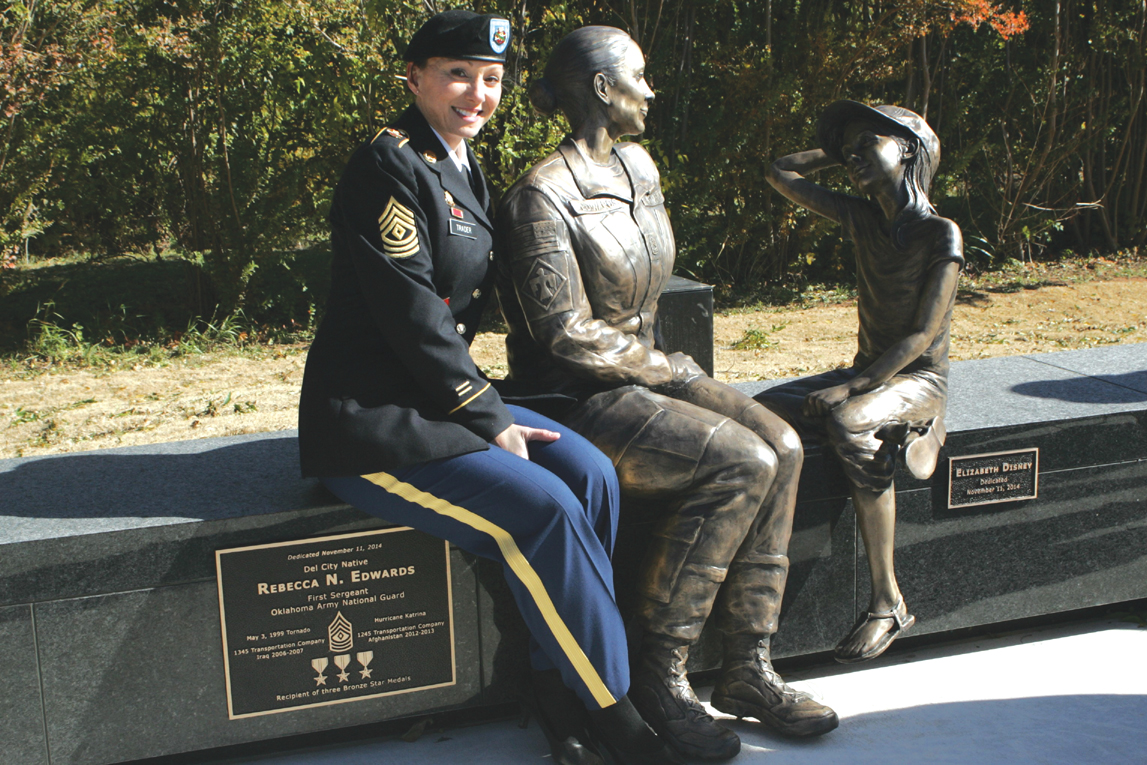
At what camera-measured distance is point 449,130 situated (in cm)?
277

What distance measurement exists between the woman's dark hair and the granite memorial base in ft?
3.91

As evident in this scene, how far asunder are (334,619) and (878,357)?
1.77 meters

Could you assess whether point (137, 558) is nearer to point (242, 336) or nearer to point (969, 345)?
point (242, 336)

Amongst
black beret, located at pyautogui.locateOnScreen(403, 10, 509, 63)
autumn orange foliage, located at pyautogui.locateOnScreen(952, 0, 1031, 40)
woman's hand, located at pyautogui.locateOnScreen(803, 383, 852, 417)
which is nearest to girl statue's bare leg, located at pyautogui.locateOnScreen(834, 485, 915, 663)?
woman's hand, located at pyautogui.locateOnScreen(803, 383, 852, 417)

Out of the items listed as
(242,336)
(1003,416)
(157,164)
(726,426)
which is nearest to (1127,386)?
(1003,416)

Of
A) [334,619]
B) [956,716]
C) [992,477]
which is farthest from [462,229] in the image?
[956,716]

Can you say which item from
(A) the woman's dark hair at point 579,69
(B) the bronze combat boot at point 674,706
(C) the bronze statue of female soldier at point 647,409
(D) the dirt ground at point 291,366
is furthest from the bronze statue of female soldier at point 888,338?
(D) the dirt ground at point 291,366

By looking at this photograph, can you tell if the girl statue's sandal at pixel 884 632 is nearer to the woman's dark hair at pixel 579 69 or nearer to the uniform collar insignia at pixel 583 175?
the uniform collar insignia at pixel 583 175

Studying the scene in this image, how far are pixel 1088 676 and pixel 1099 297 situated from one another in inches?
273

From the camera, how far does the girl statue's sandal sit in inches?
120

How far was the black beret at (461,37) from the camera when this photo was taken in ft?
8.64

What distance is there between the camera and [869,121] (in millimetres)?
3139

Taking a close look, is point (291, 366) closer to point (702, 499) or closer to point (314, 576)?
point (314, 576)

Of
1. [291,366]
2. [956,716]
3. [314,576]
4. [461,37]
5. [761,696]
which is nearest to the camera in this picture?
[461,37]
